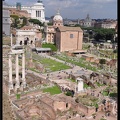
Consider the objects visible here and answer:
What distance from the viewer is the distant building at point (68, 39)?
988 inches

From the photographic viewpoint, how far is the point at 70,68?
57.5 ft

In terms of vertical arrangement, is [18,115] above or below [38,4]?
below

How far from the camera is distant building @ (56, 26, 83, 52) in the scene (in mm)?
25092

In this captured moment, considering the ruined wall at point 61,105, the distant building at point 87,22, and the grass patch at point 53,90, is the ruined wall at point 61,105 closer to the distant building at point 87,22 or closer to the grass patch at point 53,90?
the grass patch at point 53,90

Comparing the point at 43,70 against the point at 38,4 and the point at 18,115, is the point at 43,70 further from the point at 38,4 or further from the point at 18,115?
the point at 38,4

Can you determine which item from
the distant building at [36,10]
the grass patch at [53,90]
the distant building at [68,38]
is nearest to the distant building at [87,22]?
the distant building at [36,10]

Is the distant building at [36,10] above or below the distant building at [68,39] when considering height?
above

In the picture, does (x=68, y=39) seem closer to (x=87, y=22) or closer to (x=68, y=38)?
(x=68, y=38)

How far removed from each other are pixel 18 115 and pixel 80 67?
10457mm

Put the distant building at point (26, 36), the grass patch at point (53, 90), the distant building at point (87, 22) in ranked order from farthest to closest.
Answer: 1. the distant building at point (87, 22)
2. the distant building at point (26, 36)
3. the grass patch at point (53, 90)

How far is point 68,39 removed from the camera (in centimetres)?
2553

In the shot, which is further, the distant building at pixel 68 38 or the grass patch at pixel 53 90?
the distant building at pixel 68 38

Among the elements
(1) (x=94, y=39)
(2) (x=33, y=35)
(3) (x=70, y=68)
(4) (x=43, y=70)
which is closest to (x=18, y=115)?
(4) (x=43, y=70)

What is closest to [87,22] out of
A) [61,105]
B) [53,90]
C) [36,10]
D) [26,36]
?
[36,10]
